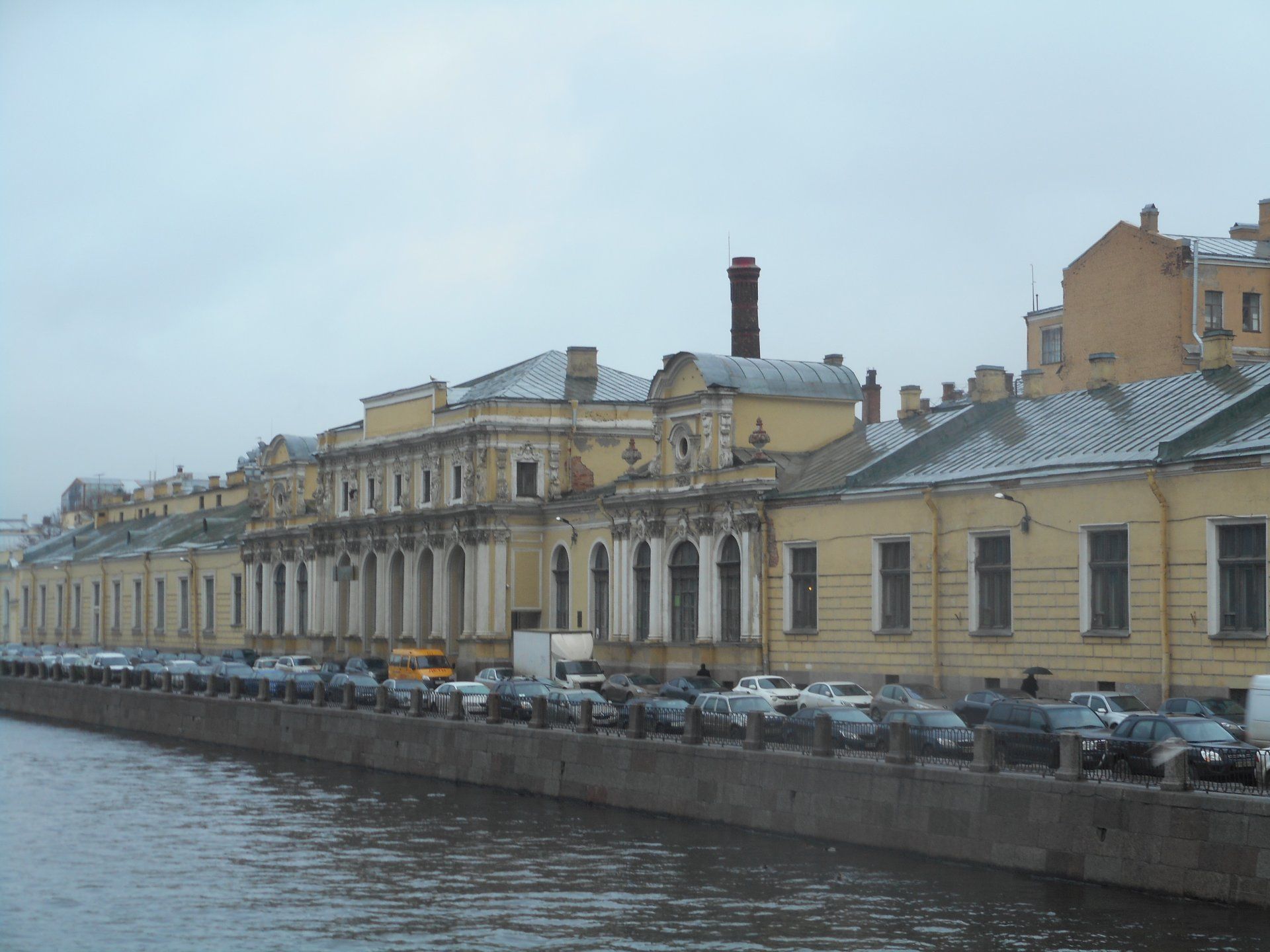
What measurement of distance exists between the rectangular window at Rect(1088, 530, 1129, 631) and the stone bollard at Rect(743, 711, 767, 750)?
1026 centimetres

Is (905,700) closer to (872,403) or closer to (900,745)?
(900,745)

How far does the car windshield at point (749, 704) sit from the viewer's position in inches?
1396

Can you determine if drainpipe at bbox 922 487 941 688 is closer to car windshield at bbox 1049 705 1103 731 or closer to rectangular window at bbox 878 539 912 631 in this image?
rectangular window at bbox 878 539 912 631

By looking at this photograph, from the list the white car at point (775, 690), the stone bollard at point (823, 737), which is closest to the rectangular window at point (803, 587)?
the white car at point (775, 690)

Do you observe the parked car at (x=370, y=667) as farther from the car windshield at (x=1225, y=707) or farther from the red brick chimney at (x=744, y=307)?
the car windshield at (x=1225, y=707)

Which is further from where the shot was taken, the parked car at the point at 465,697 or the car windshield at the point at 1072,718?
the parked car at the point at 465,697

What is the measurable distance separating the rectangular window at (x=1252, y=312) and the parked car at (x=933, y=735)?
3374 cm

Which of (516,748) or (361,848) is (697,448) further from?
(361,848)

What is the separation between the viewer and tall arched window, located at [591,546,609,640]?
58156mm

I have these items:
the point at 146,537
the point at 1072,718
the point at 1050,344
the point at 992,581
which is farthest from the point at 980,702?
the point at 146,537

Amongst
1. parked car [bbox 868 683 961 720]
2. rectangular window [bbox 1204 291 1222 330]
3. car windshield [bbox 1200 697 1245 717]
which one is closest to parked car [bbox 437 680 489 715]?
parked car [bbox 868 683 961 720]

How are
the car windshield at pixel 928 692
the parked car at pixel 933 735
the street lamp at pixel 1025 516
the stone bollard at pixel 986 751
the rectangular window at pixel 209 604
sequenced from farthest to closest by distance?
the rectangular window at pixel 209 604
the car windshield at pixel 928 692
the street lamp at pixel 1025 516
the parked car at pixel 933 735
the stone bollard at pixel 986 751

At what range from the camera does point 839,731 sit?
29.9m

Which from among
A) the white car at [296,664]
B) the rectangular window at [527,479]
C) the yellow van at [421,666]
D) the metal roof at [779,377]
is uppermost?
the metal roof at [779,377]
